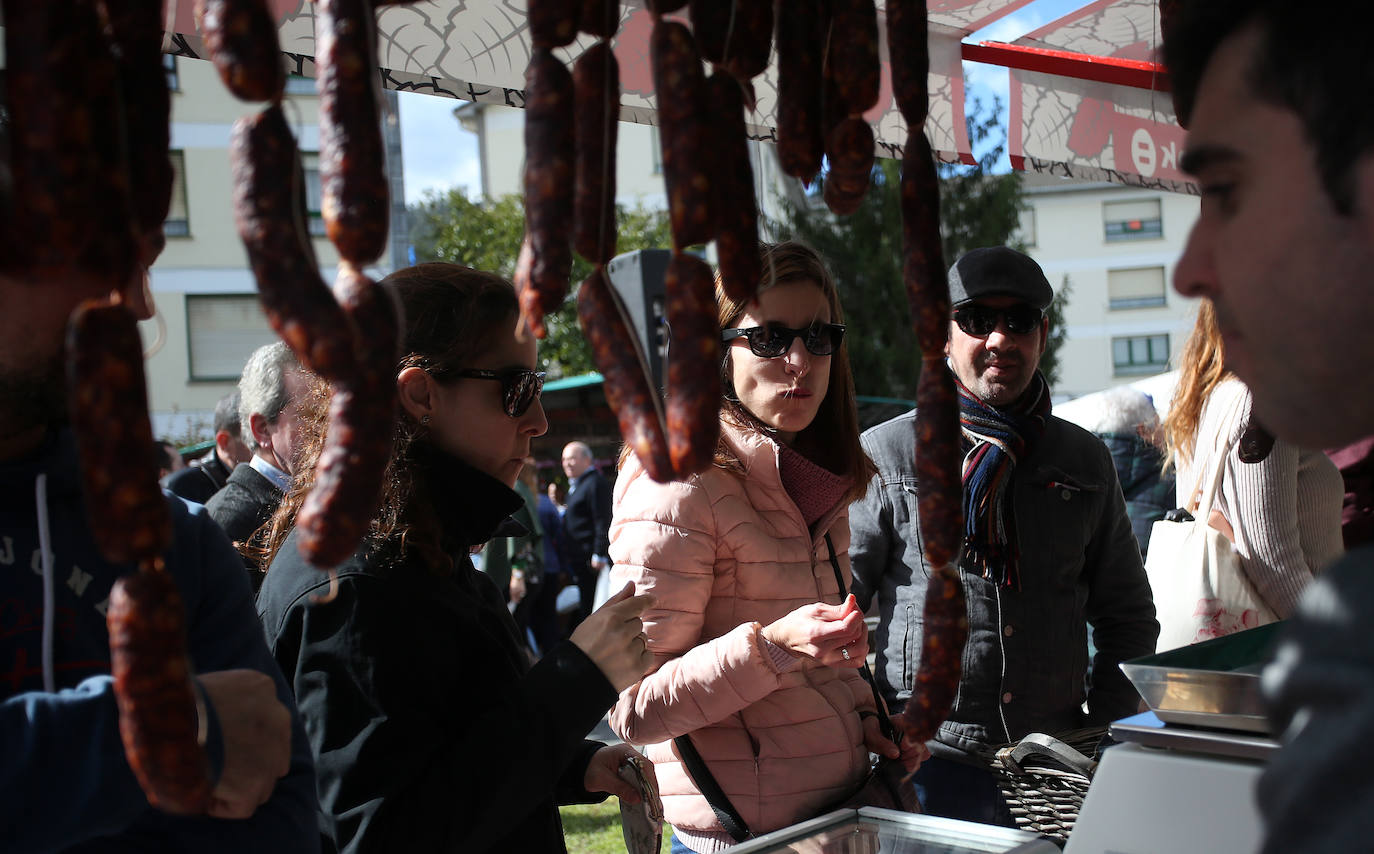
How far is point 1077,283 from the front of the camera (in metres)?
34.6

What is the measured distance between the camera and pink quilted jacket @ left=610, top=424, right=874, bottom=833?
7.51ft

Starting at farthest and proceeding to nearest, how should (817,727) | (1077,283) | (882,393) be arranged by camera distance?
1. (1077,283)
2. (882,393)
3. (817,727)

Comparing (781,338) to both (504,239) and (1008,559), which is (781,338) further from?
(504,239)

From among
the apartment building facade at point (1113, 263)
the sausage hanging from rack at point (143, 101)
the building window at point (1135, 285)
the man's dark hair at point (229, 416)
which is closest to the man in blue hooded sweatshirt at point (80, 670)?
the sausage hanging from rack at point (143, 101)

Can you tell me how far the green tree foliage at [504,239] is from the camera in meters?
21.2

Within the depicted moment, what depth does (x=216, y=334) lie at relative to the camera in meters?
19.3

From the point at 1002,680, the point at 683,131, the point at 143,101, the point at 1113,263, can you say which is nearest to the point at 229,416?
the point at 1002,680

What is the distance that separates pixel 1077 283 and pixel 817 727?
1377 inches

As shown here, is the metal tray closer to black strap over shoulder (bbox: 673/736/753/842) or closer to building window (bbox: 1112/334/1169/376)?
black strap over shoulder (bbox: 673/736/753/842)

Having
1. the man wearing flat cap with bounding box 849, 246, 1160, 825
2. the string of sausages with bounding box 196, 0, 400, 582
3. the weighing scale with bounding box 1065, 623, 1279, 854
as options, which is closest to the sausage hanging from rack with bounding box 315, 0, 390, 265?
the string of sausages with bounding box 196, 0, 400, 582

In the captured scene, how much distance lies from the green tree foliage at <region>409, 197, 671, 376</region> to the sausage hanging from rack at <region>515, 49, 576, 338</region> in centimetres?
1984

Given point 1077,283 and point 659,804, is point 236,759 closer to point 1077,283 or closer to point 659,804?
point 659,804

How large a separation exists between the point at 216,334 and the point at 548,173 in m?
20.4

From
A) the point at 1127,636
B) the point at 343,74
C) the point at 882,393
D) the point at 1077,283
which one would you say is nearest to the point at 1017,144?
the point at 1127,636
